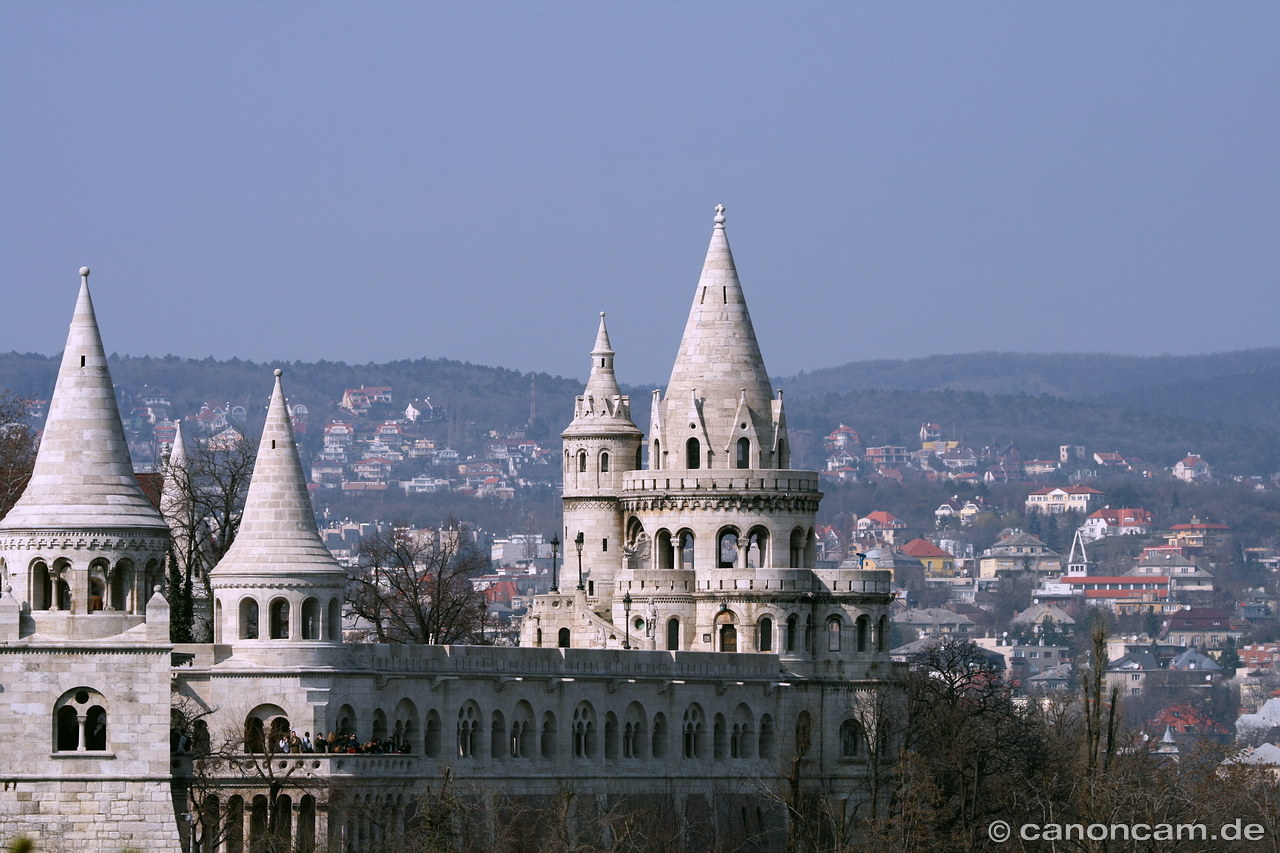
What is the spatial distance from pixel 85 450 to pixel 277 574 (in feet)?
20.6

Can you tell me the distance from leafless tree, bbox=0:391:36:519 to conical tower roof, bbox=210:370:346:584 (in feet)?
39.0

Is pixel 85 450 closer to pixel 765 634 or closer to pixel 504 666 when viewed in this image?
pixel 504 666

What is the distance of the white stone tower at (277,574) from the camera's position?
83.1m

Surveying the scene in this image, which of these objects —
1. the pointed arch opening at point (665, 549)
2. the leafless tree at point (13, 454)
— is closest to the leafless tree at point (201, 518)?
the leafless tree at point (13, 454)

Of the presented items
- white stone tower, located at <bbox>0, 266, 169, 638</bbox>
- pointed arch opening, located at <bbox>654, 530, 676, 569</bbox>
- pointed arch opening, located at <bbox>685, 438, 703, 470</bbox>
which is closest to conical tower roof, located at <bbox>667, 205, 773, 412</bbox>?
pointed arch opening, located at <bbox>685, 438, 703, 470</bbox>

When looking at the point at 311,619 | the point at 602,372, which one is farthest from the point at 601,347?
the point at 311,619

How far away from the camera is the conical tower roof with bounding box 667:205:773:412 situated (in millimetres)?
107750

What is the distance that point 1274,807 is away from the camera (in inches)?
4218

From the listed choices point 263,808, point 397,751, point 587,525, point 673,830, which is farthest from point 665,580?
point 263,808

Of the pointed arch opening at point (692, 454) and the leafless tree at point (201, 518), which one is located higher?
the pointed arch opening at point (692, 454)

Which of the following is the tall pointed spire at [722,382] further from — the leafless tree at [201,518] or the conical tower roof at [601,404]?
the leafless tree at [201,518]

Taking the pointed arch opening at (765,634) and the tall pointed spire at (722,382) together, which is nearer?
the pointed arch opening at (765,634)

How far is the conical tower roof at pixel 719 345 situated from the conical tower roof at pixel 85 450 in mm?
31097

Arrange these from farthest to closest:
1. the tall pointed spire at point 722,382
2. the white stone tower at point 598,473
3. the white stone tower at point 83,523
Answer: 1. the white stone tower at point 598,473
2. the tall pointed spire at point 722,382
3. the white stone tower at point 83,523
